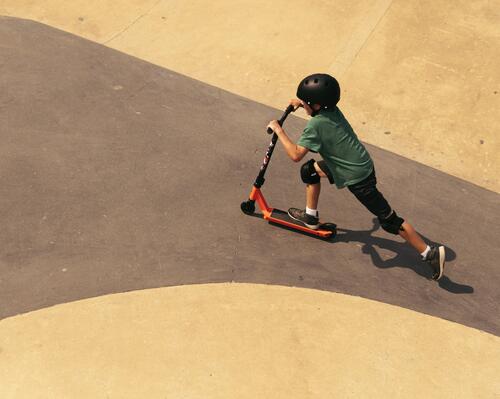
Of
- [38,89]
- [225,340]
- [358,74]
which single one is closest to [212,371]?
[225,340]

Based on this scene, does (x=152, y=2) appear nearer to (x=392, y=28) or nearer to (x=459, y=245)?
(x=392, y=28)

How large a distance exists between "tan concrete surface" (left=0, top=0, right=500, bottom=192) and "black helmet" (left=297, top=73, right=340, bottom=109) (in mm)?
2820

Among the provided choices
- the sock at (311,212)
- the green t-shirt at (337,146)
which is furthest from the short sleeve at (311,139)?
the sock at (311,212)

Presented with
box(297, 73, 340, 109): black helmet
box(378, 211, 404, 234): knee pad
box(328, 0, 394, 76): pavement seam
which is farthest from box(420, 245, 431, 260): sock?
box(328, 0, 394, 76): pavement seam

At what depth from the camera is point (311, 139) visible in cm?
541

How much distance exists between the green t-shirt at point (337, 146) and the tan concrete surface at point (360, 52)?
253 centimetres

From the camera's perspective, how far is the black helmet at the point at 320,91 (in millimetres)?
5281

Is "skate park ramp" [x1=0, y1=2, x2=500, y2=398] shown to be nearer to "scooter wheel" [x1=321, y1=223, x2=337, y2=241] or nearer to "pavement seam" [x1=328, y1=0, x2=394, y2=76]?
"scooter wheel" [x1=321, y1=223, x2=337, y2=241]

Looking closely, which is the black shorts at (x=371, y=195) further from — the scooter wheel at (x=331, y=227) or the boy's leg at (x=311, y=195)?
the scooter wheel at (x=331, y=227)

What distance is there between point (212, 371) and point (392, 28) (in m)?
6.68

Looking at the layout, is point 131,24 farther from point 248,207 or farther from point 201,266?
point 201,266

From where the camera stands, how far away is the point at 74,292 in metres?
5.48

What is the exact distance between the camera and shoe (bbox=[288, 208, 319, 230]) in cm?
621

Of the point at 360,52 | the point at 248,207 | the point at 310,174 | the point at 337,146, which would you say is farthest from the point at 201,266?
the point at 360,52
